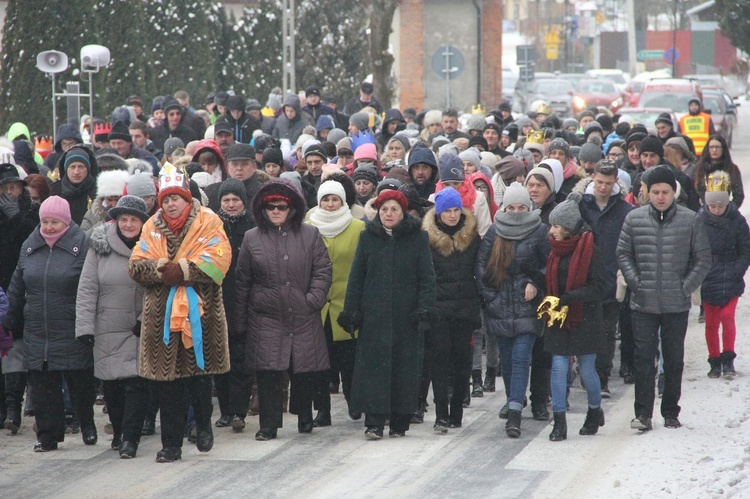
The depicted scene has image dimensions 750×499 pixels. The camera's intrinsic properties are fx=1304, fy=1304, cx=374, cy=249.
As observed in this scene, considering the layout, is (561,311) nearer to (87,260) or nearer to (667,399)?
(667,399)

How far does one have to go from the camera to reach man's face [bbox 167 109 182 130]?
1728 cm

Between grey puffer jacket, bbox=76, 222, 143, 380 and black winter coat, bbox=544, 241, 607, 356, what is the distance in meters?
2.89

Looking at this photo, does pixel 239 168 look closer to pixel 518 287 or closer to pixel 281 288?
pixel 281 288

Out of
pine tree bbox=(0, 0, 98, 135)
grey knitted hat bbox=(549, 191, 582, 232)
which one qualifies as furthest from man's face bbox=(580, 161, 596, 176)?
pine tree bbox=(0, 0, 98, 135)

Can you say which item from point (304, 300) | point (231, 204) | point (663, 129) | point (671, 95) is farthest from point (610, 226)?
point (671, 95)

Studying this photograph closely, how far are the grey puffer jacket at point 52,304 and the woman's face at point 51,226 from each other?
0.19 feet

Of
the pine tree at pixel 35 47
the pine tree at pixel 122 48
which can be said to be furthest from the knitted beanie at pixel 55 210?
the pine tree at pixel 122 48

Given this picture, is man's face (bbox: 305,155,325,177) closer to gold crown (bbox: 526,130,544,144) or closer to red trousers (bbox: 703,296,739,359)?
red trousers (bbox: 703,296,739,359)

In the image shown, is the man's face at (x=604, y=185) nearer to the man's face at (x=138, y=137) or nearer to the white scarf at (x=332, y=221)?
the white scarf at (x=332, y=221)

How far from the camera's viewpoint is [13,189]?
10.0 metres

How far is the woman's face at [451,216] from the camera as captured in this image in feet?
31.3

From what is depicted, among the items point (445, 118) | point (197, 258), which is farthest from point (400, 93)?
point (197, 258)

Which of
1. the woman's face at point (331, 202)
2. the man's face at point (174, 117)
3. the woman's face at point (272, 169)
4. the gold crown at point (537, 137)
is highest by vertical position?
the man's face at point (174, 117)

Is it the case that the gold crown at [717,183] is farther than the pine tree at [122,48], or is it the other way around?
the pine tree at [122,48]
